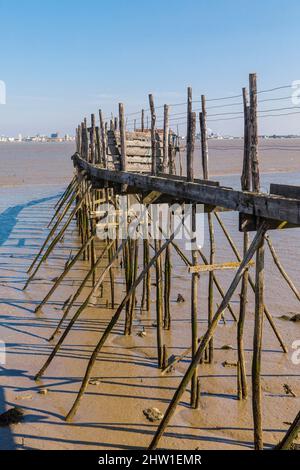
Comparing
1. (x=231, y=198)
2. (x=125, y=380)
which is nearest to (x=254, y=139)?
(x=231, y=198)

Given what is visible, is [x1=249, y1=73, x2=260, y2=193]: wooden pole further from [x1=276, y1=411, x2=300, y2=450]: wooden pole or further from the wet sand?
the wet sand

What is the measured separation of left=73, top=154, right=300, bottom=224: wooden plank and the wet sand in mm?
2675

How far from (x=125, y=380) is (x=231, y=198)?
327 cm

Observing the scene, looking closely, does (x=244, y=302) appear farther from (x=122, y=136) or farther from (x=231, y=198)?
(x=122, y=136)

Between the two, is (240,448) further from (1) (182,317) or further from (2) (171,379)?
(1) (182,317)

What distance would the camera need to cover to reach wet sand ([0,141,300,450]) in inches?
251

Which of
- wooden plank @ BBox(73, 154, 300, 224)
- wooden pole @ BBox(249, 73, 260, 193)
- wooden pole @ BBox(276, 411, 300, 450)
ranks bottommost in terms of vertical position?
wooden pole @ BBox(276, 411, 300, 450)

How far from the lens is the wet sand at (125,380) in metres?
6.36

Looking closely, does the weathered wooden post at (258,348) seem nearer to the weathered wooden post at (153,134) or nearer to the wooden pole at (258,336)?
the wooden pole at (258,336)

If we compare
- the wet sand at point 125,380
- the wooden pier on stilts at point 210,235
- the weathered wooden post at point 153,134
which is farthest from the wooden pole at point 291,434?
the weathered wooden post at point 153,134

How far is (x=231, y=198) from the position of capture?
6.16 m

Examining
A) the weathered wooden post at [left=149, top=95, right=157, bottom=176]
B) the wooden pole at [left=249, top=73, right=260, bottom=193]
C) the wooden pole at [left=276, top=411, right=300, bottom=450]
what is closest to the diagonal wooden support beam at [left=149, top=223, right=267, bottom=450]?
the wooden pole at [left=249, top=73, right=260, bottom=193]
